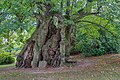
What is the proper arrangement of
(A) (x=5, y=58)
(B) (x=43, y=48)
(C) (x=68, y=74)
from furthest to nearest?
(A) (x=5, y=58) → (B) (x=43, y=48) → (C) (x=68, y=74)

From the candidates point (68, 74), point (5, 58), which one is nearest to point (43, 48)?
point (68, 74)

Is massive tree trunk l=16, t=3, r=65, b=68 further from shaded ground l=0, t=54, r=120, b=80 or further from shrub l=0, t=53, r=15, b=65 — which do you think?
shrub l=0, t=53, r=15, b=65

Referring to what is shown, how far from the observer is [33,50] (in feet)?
37.1

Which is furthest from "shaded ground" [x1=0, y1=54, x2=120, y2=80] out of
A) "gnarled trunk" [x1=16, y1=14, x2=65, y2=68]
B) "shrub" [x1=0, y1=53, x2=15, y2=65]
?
"shrub" [x1=0, y1=53, x2=15, y2=65]

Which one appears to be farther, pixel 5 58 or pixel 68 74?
pixel 5 58

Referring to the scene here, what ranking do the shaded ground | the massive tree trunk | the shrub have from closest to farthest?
the shaded ground < the massive tree trunk < the shrub

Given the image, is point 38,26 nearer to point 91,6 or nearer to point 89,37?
point 91,6

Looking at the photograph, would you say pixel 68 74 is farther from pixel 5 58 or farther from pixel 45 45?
pixel 5 58

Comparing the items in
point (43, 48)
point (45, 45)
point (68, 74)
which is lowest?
point (68, 74)

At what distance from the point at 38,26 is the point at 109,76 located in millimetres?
5613

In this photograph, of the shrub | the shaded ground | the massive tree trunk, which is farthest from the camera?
the shrub

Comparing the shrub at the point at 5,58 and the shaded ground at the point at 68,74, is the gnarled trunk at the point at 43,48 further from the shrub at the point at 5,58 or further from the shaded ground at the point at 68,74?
the shrub at the point at 5,58

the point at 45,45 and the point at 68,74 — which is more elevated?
the point at 45,45

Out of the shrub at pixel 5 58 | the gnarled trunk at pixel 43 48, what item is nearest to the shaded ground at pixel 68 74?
the gnarled trunk at pixel 43 48
